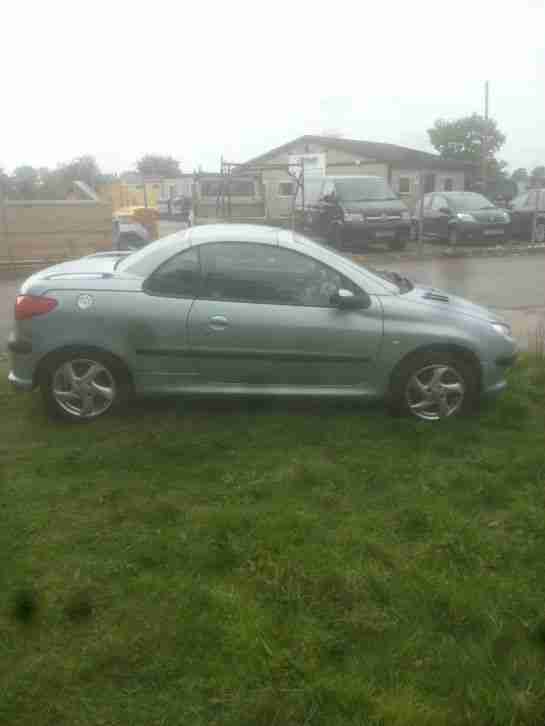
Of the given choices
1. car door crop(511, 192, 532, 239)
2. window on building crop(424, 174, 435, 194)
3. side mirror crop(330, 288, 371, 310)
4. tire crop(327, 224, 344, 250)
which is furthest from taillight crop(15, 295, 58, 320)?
window on building crop(424, 174, 435, 194)

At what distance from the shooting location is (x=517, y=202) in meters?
21.9

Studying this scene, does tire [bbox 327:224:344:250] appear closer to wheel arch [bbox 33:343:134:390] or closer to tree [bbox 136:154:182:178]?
wheel arch [bbox 33:343:134:390]

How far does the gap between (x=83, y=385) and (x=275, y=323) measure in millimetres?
1466

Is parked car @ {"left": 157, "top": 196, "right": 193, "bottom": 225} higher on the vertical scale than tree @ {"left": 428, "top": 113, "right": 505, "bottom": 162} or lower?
lower

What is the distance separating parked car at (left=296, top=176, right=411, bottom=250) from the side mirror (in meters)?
12.8

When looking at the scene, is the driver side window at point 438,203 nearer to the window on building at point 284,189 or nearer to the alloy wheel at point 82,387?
the window on building at point 284,189

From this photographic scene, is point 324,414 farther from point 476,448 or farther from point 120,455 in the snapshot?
point 120,455

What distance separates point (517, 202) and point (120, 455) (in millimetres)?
19510

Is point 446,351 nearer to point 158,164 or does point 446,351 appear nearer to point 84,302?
point 84,302

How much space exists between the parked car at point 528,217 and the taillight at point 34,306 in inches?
704

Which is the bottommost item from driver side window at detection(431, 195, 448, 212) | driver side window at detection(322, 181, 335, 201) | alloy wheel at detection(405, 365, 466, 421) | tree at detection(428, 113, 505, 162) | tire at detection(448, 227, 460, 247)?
alloy wheel at detection(405, 365, 466, 421)

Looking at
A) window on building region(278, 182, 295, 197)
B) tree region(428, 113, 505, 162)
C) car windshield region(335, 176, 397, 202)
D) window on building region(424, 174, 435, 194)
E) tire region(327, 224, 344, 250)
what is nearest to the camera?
tire region(327, 224, 344, 250)

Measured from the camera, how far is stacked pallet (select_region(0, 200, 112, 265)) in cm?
1498

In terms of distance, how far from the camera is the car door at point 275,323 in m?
5.47
